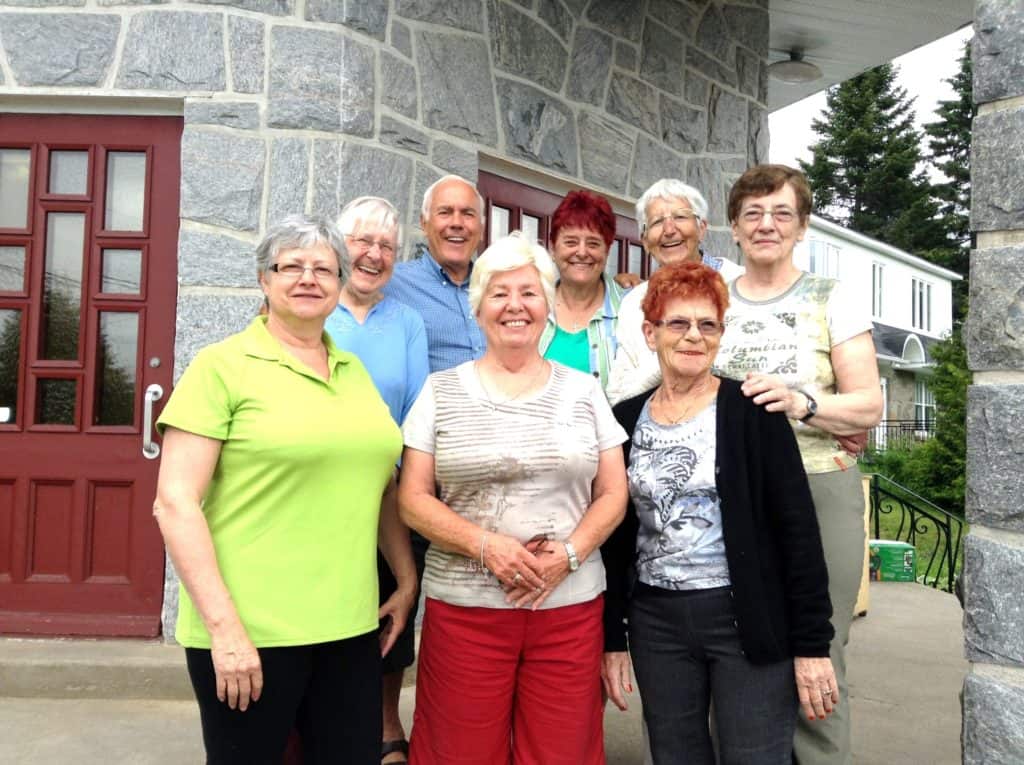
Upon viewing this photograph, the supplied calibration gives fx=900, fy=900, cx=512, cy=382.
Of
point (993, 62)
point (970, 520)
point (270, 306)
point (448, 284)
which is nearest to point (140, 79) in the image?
point (448, 284)

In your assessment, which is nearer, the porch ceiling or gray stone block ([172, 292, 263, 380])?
gray stone block ([172, 292, 263, 380])

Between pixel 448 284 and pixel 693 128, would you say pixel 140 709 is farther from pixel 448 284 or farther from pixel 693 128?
pixel 693 128

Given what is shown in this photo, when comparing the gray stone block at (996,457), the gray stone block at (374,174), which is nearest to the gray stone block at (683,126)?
the gray stone block at (374,174)

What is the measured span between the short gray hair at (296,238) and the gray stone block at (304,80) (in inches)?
68.9

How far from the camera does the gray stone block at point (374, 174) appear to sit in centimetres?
365

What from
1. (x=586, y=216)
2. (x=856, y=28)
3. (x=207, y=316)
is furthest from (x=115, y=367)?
(x=856, y=28)

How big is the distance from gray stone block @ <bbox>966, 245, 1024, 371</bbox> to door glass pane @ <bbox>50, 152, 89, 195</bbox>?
3.48 metres

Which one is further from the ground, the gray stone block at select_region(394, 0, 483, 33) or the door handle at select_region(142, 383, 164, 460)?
the gray stone block at select_region(394, 0, 483, 33)

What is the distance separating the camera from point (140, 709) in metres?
3.39

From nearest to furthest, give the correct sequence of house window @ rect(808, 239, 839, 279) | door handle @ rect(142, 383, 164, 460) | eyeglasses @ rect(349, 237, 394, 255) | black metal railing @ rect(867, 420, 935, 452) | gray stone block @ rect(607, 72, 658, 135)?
eyeglasses @ rect(349, 237, 394, 255) → door handle @ rect(142, 383, 164, 460) → gray stone block @ rect(607, 72, 658, 135) → black metal railing @ rect(867, 420, 935, 452) → house window @ rect(808, 239, 839, 279)

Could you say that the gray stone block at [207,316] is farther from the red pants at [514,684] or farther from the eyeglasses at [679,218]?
the red pants at [514,684]

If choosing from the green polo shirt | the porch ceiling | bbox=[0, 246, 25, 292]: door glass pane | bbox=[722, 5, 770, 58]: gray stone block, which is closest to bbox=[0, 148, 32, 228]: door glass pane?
bbox=[0, 246, 25, 292]: door glass pane

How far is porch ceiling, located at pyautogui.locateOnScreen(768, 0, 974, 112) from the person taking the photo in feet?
19.1

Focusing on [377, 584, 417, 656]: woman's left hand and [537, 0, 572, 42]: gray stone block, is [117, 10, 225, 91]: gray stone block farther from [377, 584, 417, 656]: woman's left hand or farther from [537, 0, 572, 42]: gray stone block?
[377, 584, 417, 656]: woman's left hand
